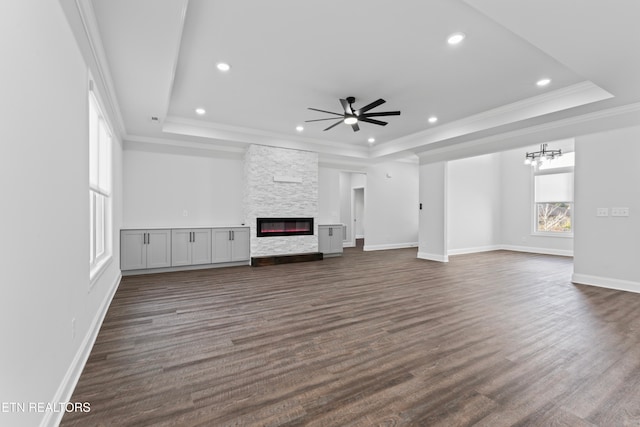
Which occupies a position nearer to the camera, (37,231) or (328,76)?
(37,231)

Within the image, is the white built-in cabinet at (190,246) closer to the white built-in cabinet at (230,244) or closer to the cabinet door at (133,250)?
the white built-in cabinet at (230,244)

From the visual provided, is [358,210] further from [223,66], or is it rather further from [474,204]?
[223,66]

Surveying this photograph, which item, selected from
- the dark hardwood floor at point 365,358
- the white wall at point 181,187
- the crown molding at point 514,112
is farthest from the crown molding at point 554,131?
the white wall at point 181,187

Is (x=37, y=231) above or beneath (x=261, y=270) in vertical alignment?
above

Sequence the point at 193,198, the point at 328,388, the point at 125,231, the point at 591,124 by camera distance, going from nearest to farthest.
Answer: the point at 328,388, the point at 591,124, the point at 125,231, the point at 193,198

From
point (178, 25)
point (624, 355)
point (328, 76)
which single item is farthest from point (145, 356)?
point (624, 355)

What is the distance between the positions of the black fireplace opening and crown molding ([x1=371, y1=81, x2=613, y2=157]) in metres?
3.16

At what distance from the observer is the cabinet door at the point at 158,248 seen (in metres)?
5.93

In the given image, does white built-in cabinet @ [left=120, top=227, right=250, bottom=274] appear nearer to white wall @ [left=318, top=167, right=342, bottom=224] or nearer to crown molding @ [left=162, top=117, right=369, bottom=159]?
crown molding @ [left=162, top=117, right=369, bottom=159]

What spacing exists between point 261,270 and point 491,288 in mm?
4347

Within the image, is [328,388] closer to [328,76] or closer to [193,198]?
[328,76]

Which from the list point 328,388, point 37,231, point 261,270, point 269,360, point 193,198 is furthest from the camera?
point 193,198

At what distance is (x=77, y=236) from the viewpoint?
2299 millimetres

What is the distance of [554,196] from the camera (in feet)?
28.2
